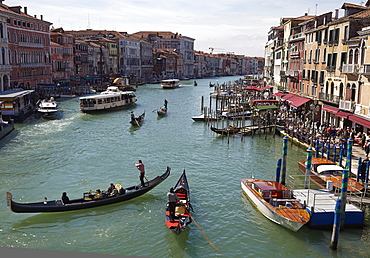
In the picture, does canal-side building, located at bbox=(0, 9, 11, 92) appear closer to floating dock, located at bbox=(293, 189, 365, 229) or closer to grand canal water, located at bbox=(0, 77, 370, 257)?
grand canal water, located at bbox=(0, 77, 370, 257)

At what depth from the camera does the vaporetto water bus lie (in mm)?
28797

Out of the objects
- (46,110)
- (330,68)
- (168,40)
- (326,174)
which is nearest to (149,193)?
(326,174)

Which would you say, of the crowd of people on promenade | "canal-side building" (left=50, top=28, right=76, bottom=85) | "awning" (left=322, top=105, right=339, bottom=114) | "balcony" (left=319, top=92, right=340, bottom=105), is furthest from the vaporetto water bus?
"awning" (left=322, top=105, right=339, bottom=114)

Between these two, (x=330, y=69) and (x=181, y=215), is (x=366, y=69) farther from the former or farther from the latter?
(x=181, y=215)

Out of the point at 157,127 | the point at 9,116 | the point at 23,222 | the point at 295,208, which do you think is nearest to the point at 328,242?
the point at 295,208

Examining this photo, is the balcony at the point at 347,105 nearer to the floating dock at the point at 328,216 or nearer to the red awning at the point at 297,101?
the red awning at the point at 297,101

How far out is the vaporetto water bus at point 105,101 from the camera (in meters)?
28.8

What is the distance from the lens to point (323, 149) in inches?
573

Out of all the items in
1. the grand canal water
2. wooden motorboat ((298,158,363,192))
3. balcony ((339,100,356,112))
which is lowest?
the grand canal water

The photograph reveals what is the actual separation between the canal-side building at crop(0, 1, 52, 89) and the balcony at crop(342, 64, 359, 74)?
2501 cm

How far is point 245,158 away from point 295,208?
678 cm

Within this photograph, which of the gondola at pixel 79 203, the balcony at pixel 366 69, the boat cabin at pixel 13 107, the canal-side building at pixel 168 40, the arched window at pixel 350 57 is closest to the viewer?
the gondola at pixel 79 203

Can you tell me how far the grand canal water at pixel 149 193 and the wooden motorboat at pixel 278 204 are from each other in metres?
0.24

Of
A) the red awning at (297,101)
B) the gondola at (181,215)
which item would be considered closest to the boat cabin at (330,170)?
the gondola at (181,215)
